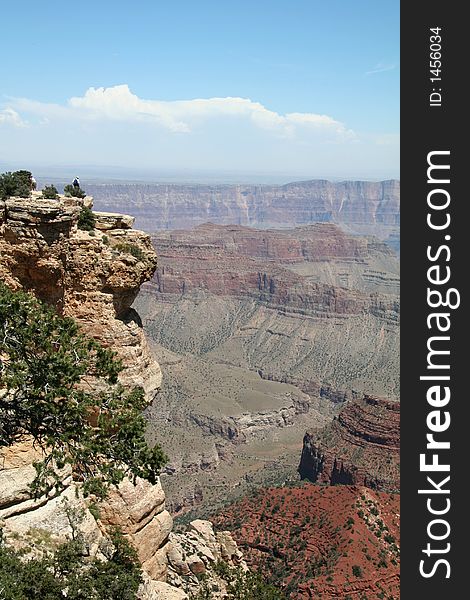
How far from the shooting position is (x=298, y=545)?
35.6m

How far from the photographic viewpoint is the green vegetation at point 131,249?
20219 millimetres

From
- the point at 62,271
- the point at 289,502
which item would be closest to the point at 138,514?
the point at 62,271

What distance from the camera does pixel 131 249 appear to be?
2050 cm

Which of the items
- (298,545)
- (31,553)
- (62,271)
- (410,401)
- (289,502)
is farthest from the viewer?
(289,502)

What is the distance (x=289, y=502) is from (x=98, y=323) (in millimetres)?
26819

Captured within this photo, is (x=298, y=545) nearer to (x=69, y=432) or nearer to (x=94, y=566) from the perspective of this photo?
(x=94, y=566)

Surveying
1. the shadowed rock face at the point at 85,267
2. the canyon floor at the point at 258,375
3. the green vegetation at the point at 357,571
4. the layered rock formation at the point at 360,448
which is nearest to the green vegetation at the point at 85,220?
the shadowed rock face at the point at 85,267

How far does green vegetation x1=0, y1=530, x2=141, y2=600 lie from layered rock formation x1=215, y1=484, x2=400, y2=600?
15627 millimetres

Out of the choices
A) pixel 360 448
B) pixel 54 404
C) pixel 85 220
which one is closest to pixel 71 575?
pixel 54 404

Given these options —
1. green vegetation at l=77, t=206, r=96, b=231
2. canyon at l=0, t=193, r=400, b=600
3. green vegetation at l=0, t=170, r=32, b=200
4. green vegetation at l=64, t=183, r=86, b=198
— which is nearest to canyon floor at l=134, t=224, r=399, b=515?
canyon at l=0, t=193, r=400, b=600

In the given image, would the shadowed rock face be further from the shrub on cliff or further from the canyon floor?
the canyon floor

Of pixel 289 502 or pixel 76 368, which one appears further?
pixel 289 502

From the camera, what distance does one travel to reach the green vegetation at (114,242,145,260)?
20.2 meters

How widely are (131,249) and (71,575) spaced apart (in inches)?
399
